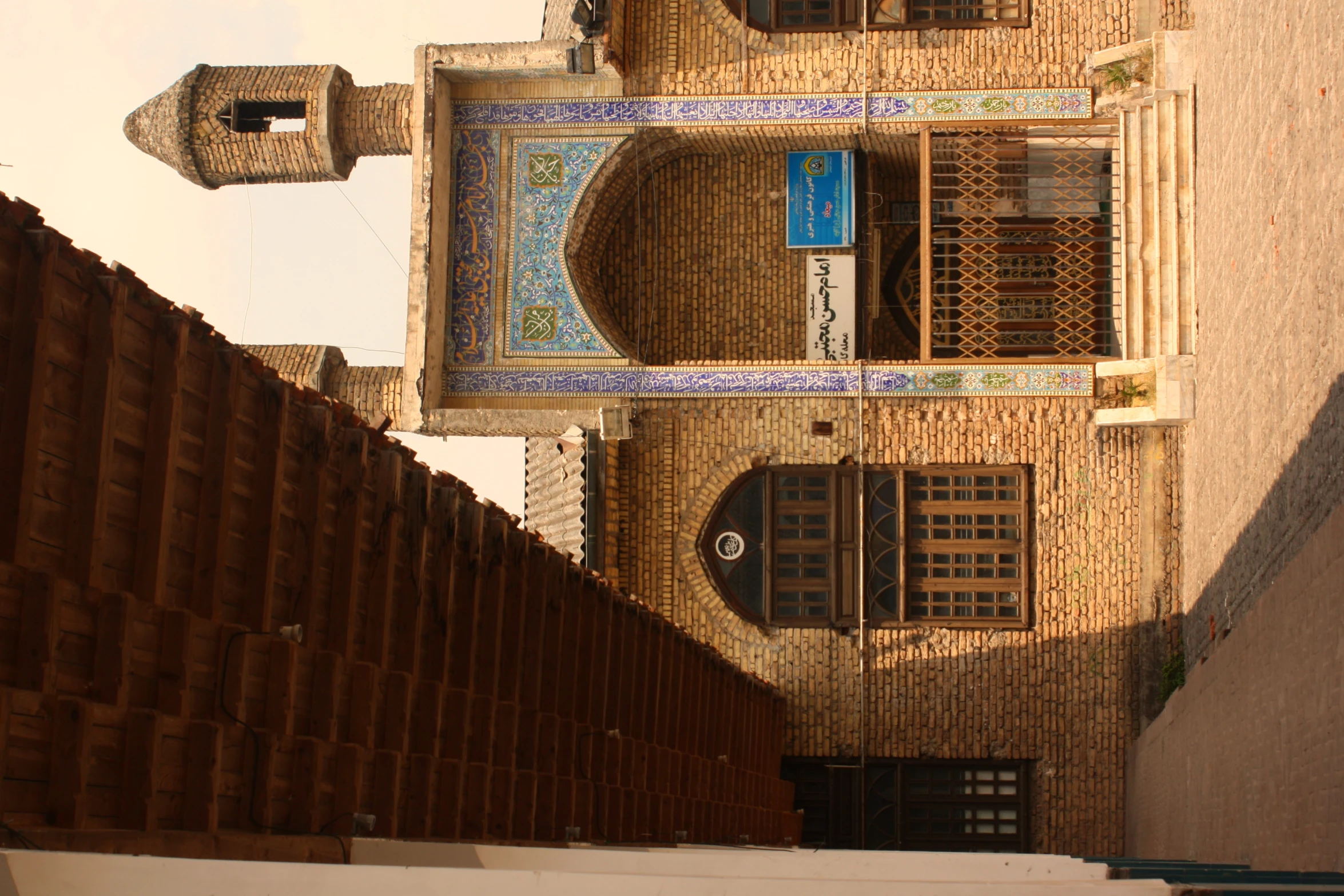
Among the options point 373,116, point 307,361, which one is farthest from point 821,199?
point 307,361

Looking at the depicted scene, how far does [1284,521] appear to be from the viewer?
31.8ft

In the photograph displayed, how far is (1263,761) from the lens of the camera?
25.2ft

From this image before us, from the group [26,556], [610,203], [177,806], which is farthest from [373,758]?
[610,203]

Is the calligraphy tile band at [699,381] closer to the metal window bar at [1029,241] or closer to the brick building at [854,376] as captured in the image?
the brick building at [854,376]

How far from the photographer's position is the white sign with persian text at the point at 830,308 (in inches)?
620

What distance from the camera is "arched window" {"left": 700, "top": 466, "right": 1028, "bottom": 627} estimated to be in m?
15.2

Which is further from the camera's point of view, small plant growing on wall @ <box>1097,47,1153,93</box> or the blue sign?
the blue sign

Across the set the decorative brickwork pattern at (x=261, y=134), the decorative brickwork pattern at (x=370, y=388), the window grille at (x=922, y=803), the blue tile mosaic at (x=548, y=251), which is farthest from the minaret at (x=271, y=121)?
the window grille at (x=922, y=803)

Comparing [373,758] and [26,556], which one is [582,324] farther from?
[26,556]

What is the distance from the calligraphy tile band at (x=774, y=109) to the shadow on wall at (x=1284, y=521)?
567cm

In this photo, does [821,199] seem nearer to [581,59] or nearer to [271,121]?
[581,59]

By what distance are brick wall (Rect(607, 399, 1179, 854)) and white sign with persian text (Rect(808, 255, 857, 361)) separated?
892mm

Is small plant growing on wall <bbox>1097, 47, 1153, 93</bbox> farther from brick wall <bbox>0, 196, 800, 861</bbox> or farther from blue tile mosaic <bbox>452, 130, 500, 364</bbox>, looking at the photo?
brick wall <bbox>0, 196, 800, 861</bbox>

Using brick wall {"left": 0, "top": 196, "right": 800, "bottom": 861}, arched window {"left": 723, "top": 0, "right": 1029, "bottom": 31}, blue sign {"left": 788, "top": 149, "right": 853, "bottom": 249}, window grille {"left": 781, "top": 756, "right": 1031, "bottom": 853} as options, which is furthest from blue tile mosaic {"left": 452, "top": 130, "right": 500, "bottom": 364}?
brick wall {"left": 0, "top": 196, "right": 800, "bottom": 861}
